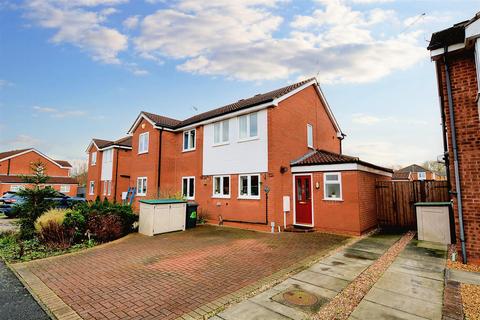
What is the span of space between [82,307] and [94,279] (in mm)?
1542

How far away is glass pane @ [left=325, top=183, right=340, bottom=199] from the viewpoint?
11250 mm

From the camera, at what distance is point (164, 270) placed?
6121 millimetres

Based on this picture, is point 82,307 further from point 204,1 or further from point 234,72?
point 234,72

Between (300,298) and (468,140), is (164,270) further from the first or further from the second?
(468,140)

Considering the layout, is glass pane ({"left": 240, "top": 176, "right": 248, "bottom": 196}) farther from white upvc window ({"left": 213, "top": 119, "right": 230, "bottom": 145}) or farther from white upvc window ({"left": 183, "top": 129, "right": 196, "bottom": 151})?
white upvc window ({"left": 183, "top": 129, "right": 196, "bottom": 151})

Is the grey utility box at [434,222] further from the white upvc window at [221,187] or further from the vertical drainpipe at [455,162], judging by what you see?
the white upvc window at [221,187]

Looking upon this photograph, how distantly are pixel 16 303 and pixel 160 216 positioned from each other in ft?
22.2

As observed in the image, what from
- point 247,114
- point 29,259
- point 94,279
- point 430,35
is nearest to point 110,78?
point 247,114

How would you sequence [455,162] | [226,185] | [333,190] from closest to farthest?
[455,162] < [333,190] < [226,185]

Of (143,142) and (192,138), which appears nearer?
(192,138)

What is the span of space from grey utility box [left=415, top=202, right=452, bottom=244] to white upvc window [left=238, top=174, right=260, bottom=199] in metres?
6.79

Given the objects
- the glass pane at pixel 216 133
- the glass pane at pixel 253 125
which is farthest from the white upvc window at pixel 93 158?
the glass pane at pixel 253 125

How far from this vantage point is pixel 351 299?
14.3 ft

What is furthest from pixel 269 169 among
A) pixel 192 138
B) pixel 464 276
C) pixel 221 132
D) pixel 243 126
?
pixel 464 276
